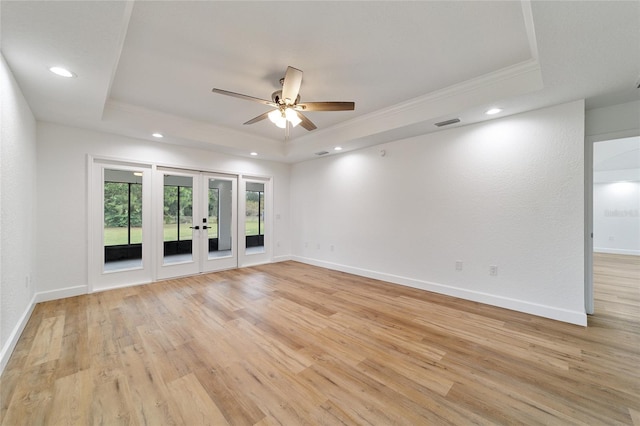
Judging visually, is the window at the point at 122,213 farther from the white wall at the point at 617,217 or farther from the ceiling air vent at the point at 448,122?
the white wall at the point at 617,217

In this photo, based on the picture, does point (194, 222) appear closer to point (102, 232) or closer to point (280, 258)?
point (102, 232)

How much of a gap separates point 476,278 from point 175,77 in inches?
188

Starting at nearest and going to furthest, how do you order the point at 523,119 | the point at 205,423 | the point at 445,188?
the point at 205,423
the point at 523,119
the point at 445,188

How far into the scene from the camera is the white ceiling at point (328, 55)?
5.82ft

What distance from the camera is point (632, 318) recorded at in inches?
115

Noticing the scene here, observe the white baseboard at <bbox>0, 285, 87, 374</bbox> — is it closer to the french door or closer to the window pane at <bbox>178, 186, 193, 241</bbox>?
the french door

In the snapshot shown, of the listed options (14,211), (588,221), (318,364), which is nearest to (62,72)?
(14,211)

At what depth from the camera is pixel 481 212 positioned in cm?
354

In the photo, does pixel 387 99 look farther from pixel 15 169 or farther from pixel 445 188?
pixel 15 169

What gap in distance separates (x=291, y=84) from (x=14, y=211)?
304cm

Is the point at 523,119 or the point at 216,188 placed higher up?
the point at 523,119

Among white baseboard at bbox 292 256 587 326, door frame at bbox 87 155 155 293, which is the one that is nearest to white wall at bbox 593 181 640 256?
white baseboard at bbox 292 256 587 326

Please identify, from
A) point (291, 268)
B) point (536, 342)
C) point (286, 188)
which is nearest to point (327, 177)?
point (286, 188)

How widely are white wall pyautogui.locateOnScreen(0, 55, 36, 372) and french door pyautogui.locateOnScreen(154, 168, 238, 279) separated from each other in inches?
64.6
